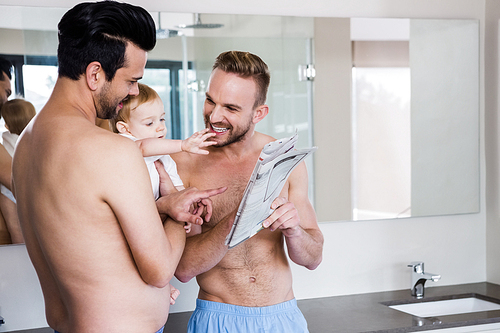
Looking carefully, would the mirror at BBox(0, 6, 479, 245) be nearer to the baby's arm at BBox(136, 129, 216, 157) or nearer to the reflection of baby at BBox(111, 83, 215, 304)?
the reflection of baby at BBox(111, 83, 215, 304)

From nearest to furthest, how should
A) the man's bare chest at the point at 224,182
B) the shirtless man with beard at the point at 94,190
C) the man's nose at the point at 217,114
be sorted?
the shirtless man with beard at the point at 94,190
the man's nose at the point at 217,114
the man's bare chest at the point at 224,182

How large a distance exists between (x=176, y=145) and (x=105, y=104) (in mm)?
310

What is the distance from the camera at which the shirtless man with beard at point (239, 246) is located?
5.28 feet

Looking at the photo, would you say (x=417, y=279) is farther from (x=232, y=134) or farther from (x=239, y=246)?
(x=232, y=134)

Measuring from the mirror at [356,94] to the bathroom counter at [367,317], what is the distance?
1.32ft

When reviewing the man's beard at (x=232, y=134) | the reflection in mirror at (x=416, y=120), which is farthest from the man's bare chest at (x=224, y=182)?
the reflection in mirror at (x=416, y=120)

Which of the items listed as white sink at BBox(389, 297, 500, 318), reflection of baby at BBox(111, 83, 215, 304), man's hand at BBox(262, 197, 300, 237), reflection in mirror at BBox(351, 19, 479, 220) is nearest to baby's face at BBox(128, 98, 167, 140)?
reflection of baby at BBox(111, 83, 215, 304)

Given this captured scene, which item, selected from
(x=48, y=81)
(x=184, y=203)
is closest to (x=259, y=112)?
(x=184, y=203)

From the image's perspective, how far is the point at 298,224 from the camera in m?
1.50

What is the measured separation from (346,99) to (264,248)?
106cm

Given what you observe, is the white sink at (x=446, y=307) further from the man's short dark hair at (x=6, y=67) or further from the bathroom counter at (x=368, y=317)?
the man's short dark hair at (x=6, y=67)

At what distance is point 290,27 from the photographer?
2365 mm

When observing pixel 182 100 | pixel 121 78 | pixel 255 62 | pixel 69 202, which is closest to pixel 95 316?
pixel 69 202

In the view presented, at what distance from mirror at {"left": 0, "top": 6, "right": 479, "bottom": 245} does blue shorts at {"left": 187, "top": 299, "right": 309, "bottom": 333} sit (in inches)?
32.3
